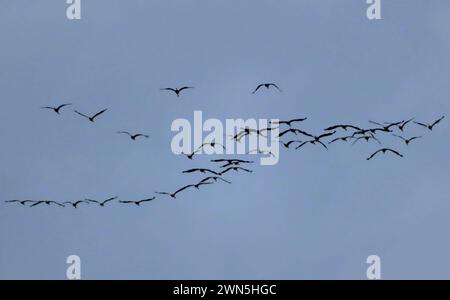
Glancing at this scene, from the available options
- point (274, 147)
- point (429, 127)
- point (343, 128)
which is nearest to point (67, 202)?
point (274, 147)
